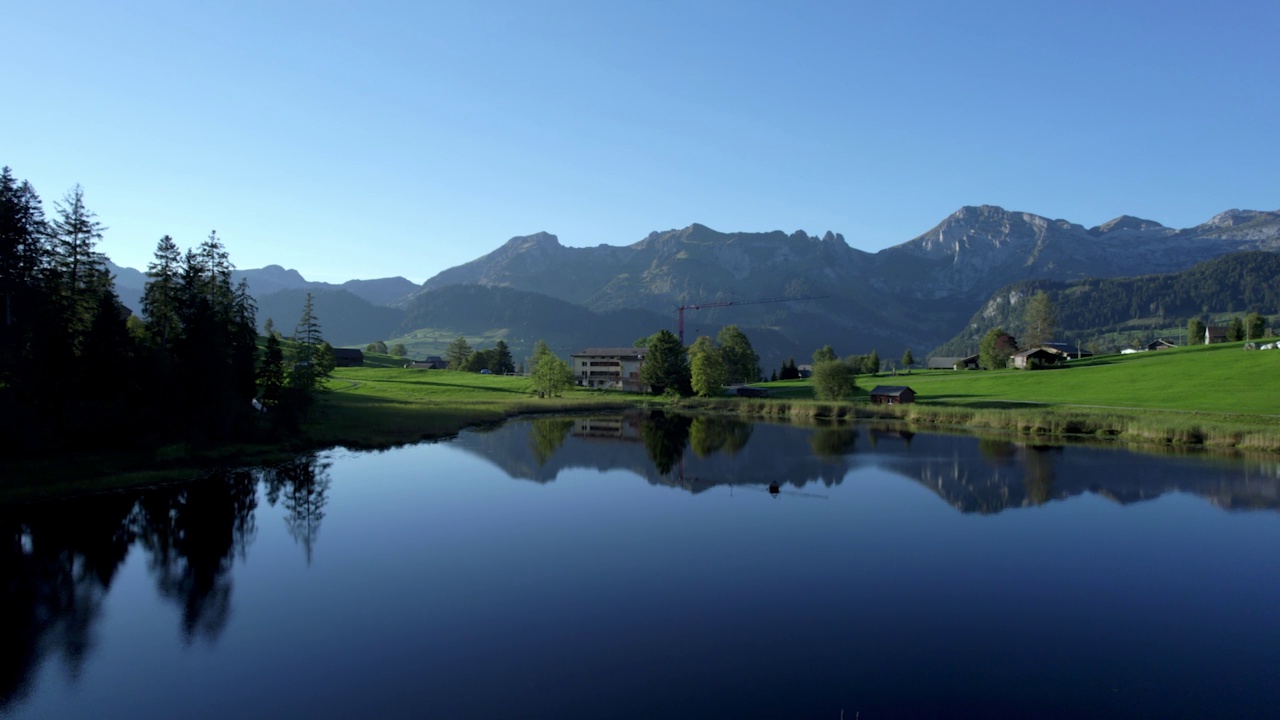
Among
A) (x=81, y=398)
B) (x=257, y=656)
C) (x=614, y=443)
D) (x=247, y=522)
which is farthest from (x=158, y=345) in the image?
(x=257, y=656)

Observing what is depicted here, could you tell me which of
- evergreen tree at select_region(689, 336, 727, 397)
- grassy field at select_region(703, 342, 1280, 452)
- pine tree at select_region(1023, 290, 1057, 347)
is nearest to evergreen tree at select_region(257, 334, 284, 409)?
grassy field at select_region(703, 342, 1280, 452)

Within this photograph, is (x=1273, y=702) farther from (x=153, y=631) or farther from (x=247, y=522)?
(x=247, y=522)

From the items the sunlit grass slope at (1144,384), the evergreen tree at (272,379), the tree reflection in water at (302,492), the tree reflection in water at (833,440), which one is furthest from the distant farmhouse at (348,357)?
the tree reflection in water at (833,440)

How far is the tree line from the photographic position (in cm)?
4034

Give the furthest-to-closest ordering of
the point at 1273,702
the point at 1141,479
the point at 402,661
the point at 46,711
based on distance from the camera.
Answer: the point at 1141,479, the point at 402,661, the point at 1273,702, the point at 46,711

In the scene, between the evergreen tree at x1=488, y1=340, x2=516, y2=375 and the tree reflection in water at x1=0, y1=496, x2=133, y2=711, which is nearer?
the tree reflection in water at x1=0, y1=496, x2=133, y2=711

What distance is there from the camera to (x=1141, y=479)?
150 ft

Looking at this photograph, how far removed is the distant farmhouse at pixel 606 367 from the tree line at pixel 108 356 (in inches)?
3740

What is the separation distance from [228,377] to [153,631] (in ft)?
107

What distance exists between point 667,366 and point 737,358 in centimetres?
2074

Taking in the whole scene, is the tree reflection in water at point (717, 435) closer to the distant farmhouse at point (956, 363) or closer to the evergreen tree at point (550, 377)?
the evergreen tree at point (550, 377)

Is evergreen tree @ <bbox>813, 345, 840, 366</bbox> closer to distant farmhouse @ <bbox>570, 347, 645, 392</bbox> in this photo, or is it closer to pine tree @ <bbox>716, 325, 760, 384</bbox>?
pine tree @ <bbox>716, 325, 760, 384</bbox>

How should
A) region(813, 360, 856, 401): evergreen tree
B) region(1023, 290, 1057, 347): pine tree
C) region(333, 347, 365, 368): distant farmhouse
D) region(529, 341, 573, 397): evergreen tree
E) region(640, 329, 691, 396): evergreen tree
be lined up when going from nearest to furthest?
region(813, 360, 856, 401): evergreen tree
region(529, 341, 573, 397): evergreen tree
region(640, 329, 691, 396): evergreen tree
region(1023, 290, 1057, 347): pine tree
region(333, 347, 365, 368): distant farmhouse

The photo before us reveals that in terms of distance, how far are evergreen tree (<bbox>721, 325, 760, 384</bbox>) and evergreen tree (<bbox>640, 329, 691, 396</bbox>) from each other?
11781 millimetres
